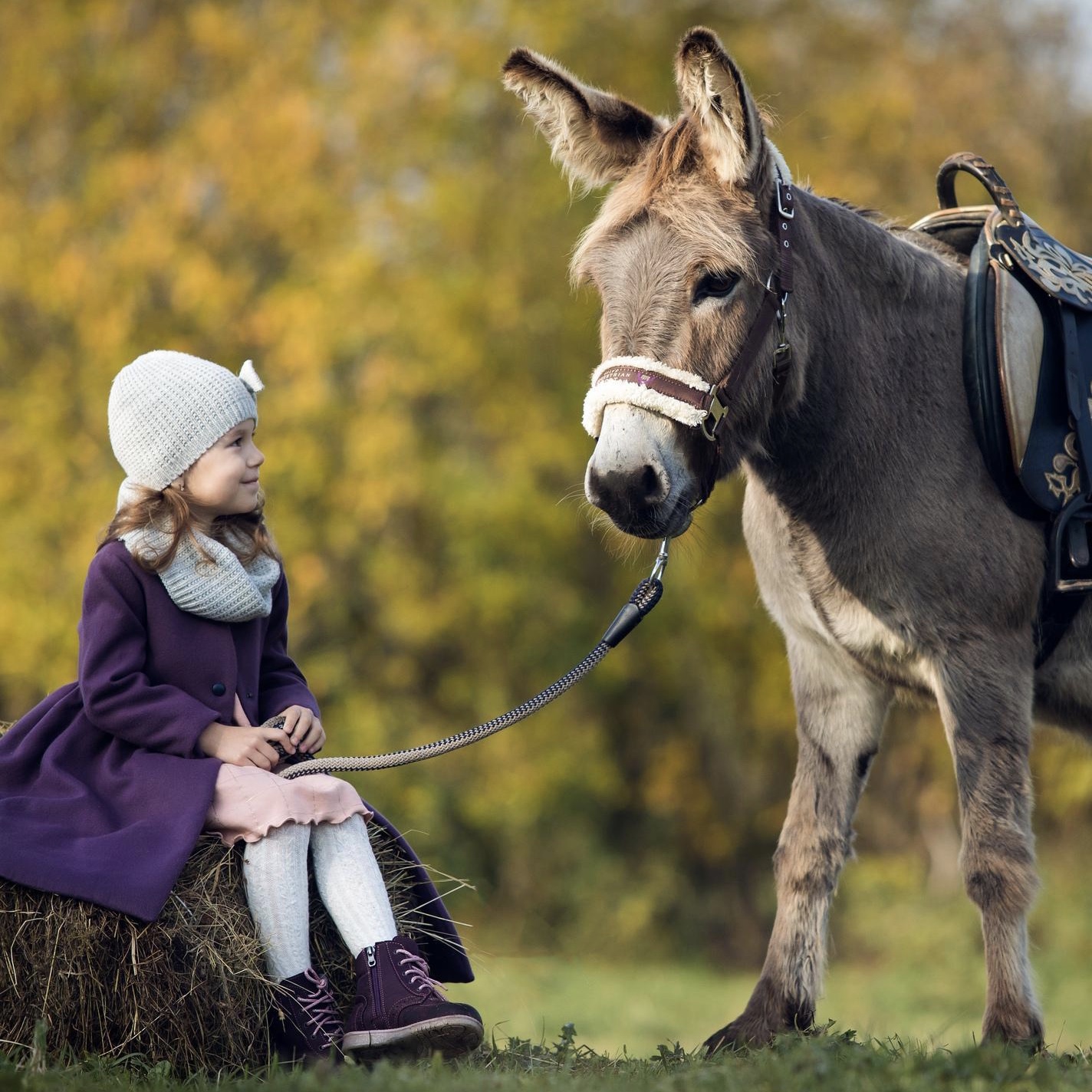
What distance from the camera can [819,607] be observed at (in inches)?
162

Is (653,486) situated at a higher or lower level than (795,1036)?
higher

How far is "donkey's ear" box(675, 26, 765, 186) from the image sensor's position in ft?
11.6

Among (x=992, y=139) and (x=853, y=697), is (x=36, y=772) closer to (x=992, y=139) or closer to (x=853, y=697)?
(x=853, y=697)

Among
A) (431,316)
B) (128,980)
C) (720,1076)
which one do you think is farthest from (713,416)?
(431,316)

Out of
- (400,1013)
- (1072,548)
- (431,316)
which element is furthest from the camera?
(431,316)

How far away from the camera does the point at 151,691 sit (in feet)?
11.6

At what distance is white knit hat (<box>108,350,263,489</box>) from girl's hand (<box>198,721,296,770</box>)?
0.71m

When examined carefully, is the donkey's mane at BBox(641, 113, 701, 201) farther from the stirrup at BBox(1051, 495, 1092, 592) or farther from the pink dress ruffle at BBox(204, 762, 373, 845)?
the pink dress ruffle at BBox(204, 762, 373, 845)

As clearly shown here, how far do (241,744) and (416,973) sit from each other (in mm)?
760

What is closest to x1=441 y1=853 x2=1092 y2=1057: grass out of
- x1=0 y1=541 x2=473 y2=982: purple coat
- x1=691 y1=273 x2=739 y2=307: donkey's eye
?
x1=0 y1=541 x2=473 y2=982: purple coat

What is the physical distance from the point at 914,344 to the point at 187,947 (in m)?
2.70

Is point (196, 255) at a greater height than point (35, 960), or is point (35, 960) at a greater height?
point (196, 255)

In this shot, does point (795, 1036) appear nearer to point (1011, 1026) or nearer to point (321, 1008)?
point (1011, 1026)

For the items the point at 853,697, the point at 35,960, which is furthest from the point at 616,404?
the point at 35,960
